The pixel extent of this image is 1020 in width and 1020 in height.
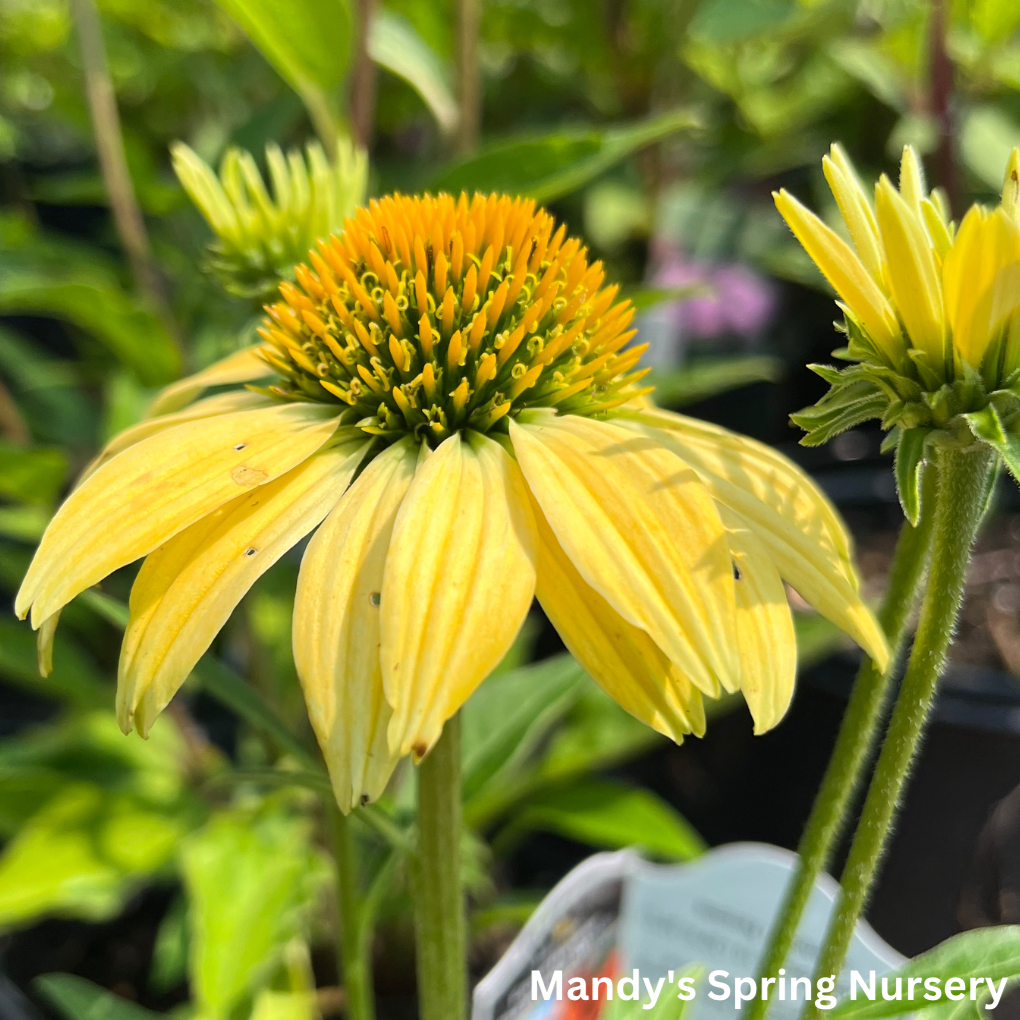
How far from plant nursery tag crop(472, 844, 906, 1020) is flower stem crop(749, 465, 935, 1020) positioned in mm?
111

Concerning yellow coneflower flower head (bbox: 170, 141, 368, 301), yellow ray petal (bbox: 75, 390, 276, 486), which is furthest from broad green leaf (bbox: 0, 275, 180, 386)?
yellow ray petal (bbox: 75, 390, 276, 486)

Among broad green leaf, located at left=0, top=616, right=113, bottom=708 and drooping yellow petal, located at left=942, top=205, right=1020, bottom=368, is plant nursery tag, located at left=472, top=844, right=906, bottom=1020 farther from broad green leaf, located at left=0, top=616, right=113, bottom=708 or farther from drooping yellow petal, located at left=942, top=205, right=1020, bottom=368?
broad green leaf, located at left=0, top=616, right=113, bottom=708

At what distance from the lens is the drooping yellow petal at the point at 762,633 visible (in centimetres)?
27

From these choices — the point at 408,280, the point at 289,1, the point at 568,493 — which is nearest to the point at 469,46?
the point at 289,1

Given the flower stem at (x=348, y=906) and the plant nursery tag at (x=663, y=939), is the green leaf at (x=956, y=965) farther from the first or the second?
the flower stem at (x=348, y=906)

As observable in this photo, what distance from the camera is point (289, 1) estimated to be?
1.71 feet

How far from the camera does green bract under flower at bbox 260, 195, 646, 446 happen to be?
13.2 inches

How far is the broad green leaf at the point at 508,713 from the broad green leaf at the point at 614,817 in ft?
0.72

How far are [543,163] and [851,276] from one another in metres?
0.31

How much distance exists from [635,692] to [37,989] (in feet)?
2.36

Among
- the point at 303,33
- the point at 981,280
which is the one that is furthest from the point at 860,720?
the point at 303,33

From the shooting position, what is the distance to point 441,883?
1.08 feet

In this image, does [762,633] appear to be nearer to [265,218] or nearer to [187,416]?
[187,416]

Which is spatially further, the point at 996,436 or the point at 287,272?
the point at 287,272
